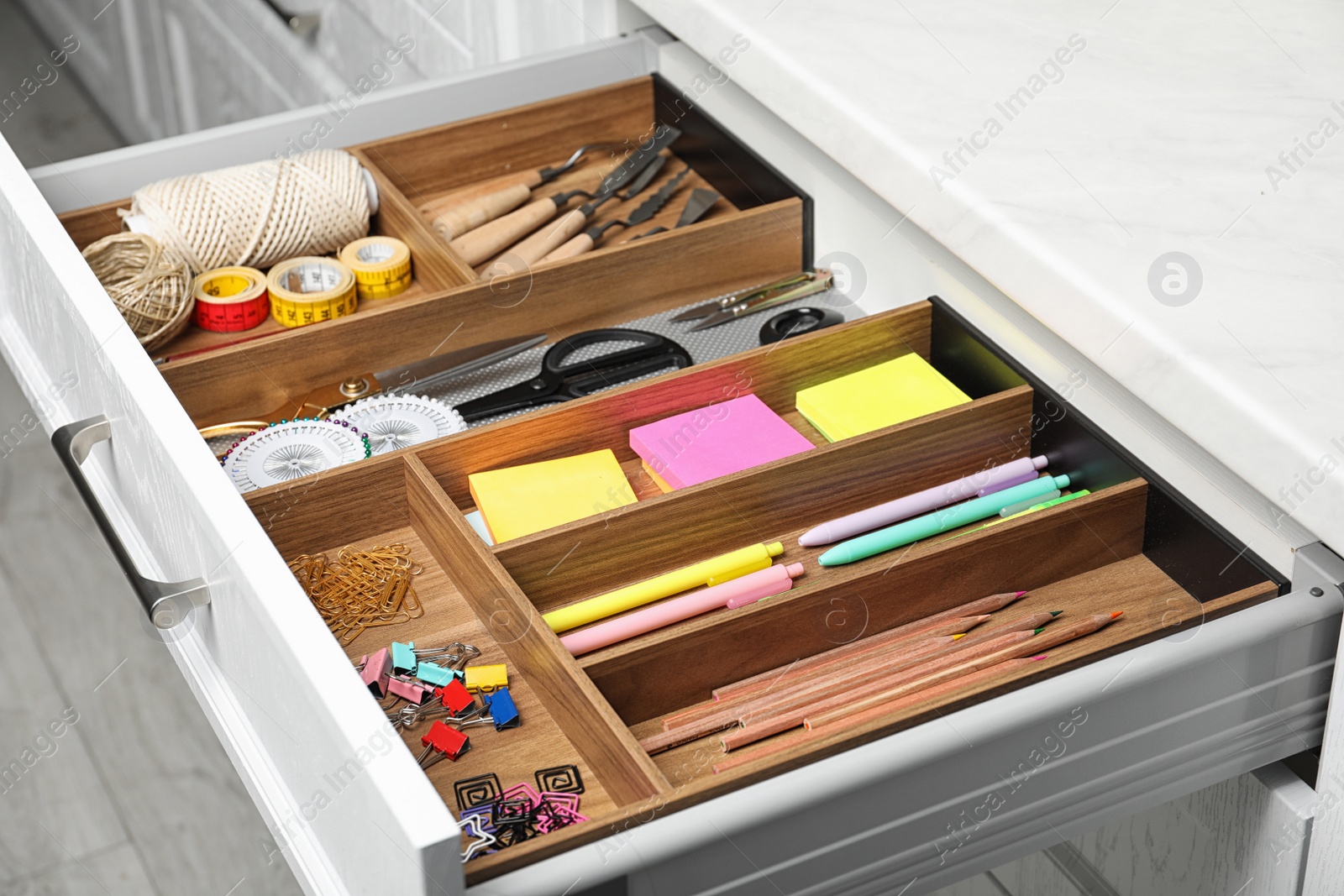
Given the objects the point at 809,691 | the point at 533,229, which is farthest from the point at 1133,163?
the point at 533,229

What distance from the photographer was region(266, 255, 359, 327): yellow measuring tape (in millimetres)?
1224

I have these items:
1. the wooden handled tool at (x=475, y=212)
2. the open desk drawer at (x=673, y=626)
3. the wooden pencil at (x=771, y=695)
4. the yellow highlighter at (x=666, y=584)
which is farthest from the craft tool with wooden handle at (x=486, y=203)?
the wooden pencil at (x=771, y=695)

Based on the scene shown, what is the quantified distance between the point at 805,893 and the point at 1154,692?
0.23 metres

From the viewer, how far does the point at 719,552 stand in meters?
0.99

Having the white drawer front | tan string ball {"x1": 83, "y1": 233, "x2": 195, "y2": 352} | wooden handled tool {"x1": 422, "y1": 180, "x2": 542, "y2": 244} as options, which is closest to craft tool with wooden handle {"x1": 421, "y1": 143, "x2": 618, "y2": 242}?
wooden handled tool {"x1": 422, "y1": 180, "x2": 542, "y2": 244}

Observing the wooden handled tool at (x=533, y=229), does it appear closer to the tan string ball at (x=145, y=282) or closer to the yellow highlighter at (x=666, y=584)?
the tan string ball at (x=145, y=282)

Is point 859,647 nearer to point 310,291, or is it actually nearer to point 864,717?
point 864,717

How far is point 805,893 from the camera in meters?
0.75

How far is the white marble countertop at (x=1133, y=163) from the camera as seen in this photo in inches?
32.7

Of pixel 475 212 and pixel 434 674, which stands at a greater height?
pixel 475 212

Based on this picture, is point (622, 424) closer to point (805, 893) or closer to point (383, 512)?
point (383, 512)

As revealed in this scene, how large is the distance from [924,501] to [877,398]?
12 centimetres

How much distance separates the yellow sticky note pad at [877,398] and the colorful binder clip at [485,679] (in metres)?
0.32

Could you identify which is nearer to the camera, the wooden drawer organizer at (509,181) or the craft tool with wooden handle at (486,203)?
the wooden drawer organizer at (509,181)
